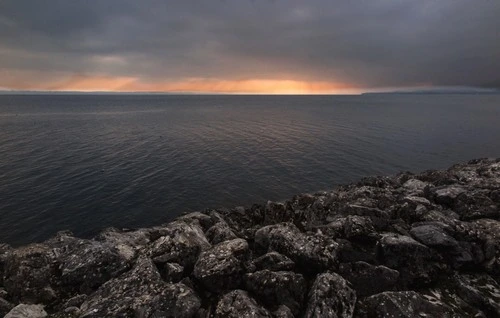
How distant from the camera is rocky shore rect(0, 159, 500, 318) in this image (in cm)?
1202

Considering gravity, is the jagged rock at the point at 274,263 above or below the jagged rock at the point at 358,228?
below

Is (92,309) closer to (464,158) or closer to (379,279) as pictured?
(379,279)

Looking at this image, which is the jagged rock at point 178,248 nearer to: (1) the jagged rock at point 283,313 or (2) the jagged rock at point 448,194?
(1) the jagged rock at point 283,313

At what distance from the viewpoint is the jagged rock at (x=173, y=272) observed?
45.9 feet

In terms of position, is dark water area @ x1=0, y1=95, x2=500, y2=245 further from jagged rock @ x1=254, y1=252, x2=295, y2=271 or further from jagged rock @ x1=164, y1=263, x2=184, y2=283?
jagged rock @ x1=254, y1=252, x2=295, y2=271

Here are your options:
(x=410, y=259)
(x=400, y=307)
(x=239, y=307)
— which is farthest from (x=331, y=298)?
(x=410, y=259)

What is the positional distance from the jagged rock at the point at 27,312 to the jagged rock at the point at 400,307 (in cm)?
1409

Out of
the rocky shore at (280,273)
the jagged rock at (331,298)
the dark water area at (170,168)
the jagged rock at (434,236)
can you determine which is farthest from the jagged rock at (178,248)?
the dark water area at (170,168)

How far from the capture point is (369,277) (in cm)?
1371

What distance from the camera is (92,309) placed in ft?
39.2

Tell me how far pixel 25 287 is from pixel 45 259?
1978 millimetres

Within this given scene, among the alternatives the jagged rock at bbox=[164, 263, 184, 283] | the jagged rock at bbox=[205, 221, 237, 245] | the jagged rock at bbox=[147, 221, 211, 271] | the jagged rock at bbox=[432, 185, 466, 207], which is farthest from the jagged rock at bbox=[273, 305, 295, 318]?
the jagged rock at bbox=[432, 185, 466, 207]

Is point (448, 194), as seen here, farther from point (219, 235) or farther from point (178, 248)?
point (178, 248)

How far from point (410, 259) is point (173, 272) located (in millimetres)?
12237
